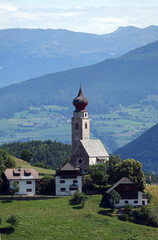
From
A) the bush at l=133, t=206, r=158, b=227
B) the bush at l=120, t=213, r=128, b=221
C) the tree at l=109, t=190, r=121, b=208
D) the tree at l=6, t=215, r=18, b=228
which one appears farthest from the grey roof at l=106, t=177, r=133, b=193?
the tree at l=6, t=215, r=18, b=228

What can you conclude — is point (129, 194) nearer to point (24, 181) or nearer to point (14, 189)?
point (24, 181)

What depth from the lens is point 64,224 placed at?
4090 inches

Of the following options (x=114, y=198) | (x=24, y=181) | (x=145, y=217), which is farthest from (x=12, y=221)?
(x=145, y=217)

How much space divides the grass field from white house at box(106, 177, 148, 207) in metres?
5.04

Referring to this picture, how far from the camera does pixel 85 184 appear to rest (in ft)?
416

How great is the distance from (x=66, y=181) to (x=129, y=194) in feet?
40.2

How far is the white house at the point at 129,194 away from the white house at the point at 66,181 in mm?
7110

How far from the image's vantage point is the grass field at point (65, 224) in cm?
10000

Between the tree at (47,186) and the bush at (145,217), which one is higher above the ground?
the tree at (47,186)

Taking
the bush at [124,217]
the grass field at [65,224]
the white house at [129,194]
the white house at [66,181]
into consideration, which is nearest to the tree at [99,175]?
the white house at [66,181]

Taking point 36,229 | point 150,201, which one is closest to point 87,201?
point 150,201

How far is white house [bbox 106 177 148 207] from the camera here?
11738 centimetres

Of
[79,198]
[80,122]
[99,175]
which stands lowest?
[79,198]

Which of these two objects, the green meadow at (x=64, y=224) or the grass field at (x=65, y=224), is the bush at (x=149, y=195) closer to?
the grass field at (x=65, y=224)
